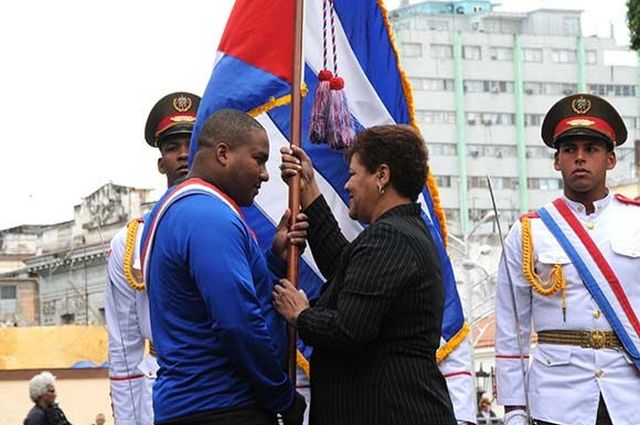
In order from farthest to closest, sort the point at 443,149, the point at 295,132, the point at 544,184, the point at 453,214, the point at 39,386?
the point at 544,184, the point at 443,149, the point at 453,214, the point at 39,386, the point at 295,132

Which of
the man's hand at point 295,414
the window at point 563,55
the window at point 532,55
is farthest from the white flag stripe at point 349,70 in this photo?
the window at point 563,55

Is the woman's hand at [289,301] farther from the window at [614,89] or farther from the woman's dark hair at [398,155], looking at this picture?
the window at [614,89]

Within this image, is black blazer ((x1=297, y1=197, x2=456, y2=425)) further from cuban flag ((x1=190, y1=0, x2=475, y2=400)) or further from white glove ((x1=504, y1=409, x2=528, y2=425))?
white glove ((x1=504, y1=409, x2=528, y2=425))

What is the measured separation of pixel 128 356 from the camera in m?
9.00

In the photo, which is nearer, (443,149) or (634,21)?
(634,21)

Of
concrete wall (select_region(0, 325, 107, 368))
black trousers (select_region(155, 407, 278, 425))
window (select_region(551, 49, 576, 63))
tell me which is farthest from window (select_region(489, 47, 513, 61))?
black trousers (select_region(155, 407, 278, 425))

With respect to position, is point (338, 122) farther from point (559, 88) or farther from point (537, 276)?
point (559, 88)

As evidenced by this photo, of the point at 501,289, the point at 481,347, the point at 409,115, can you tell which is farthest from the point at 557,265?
the point at 481,347

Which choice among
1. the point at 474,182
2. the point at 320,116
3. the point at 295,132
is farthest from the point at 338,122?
the point at 474,182

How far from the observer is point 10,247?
7738cm

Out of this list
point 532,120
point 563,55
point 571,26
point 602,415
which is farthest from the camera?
point 571,26

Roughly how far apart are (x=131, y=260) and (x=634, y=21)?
1637cm

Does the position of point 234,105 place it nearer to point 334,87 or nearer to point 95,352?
point 334,87

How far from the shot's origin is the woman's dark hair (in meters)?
7.03
